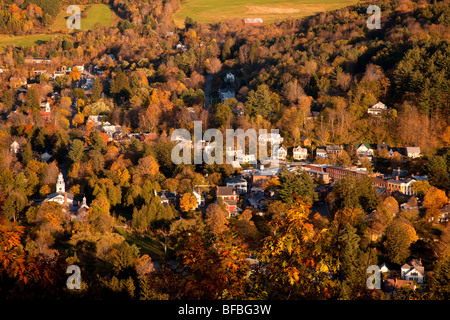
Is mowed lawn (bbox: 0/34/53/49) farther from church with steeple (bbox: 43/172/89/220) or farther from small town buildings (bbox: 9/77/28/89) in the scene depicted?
church with steeple (bbox: 43/172/89/220)

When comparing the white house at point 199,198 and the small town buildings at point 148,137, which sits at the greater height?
the small town buildings at point 148,137

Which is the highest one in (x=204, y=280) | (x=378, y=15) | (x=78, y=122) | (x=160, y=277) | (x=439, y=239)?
(x=378, y=15)

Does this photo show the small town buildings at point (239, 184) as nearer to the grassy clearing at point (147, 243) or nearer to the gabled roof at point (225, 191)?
the gabled roof at point (225, 191)

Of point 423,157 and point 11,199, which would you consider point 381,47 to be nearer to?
point 423,157

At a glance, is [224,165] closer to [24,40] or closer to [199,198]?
→ [199,198]
